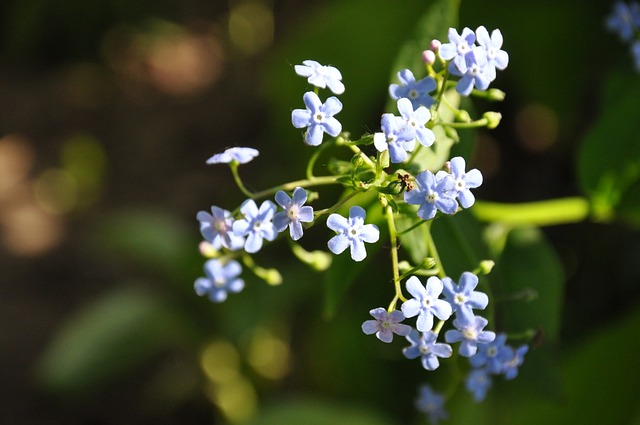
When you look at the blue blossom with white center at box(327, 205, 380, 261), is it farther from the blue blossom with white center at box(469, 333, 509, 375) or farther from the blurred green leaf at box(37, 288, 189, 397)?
the blurred green leaf at box(37, 288, 189, 397)

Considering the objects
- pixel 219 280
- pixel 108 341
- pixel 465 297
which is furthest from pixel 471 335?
pixel 108 341

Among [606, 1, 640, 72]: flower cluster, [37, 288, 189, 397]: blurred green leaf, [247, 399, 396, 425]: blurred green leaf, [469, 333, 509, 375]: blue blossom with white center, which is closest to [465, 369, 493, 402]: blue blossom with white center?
[469, 333, 509, 375]: blue blossom with white center

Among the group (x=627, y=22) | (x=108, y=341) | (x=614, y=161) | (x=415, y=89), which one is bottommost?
(x=108, y=341)

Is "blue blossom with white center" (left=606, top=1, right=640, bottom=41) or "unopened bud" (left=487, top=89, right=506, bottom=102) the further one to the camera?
"blue blossom with white center" (left=606, top=1, right=640, bottom=41)

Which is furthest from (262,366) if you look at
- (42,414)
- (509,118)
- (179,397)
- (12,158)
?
(12,158)

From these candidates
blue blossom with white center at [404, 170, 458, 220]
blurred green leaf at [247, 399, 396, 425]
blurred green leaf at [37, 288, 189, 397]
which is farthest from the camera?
blurred green leaf at [37, 288, 189, 397]

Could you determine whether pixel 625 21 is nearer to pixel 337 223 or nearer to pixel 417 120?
pixel 417 120

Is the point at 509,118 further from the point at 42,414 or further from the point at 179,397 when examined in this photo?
the point at 42,414
